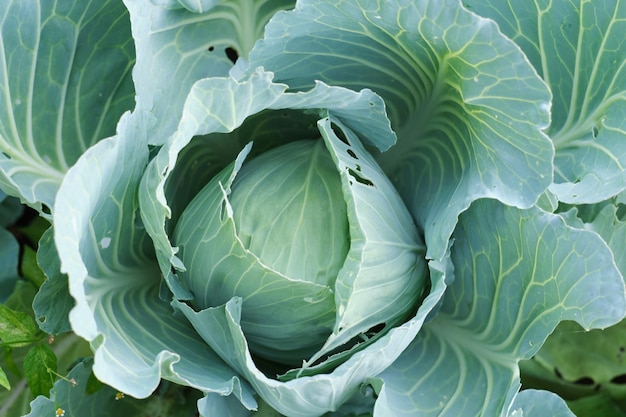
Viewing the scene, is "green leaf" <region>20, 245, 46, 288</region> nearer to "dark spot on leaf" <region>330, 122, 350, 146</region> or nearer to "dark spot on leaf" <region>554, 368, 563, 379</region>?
"dark spot on leaf" <region>330, 122, 350, 146</region>

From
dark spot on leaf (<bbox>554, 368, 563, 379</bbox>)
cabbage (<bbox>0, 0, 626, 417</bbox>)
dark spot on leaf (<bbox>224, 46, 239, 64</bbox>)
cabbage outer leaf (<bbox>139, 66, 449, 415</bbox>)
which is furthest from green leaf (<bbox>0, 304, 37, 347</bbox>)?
dark spot on leaf (<bbox>554, 368, 563, 379</bbox>)

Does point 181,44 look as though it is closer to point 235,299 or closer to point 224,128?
point 224,128

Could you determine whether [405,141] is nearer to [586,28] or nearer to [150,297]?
[586,28]

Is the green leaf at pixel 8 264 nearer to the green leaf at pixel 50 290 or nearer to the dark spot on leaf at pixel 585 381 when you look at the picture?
the green leaf at pixel 50 290

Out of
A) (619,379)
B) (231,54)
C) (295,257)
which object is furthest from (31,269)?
(619,379)

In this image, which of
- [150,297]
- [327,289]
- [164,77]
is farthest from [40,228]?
[327,289]
